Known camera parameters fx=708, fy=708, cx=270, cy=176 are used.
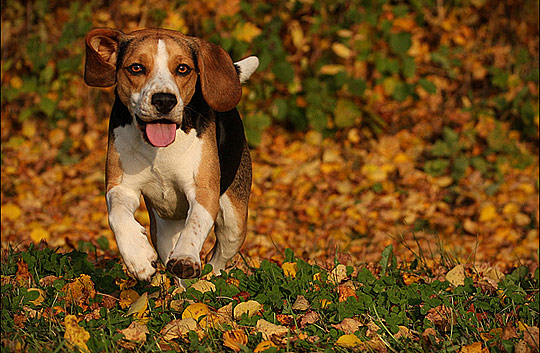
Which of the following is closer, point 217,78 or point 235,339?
point 235,339

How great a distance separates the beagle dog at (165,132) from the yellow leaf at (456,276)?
1.44 meters

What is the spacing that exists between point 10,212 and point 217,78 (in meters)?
4.51

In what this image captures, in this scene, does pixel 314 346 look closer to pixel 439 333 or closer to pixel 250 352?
pixel 250 352

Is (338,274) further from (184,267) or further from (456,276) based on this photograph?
(184,267)

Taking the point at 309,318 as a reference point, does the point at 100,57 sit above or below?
above

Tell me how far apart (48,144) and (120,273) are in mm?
5272

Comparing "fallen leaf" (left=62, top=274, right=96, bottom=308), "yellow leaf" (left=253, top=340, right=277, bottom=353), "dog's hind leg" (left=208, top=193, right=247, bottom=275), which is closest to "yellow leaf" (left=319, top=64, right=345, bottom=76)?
"dog's hind leg" (left=208, top=193, right=247, bottom=275)

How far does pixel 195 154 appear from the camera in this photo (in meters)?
3.82

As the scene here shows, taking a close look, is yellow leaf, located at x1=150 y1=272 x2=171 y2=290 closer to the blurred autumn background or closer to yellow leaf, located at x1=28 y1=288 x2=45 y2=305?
yellow leaf, located at x1=28 y1=288 x2=45 y2=305

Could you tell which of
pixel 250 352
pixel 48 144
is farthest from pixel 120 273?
pixel 48 144

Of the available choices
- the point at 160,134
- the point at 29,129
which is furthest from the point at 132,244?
the point at 29,129

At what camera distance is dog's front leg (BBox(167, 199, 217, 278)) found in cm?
324

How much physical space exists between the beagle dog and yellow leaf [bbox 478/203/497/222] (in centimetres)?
387

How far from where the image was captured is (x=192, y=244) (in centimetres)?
341
